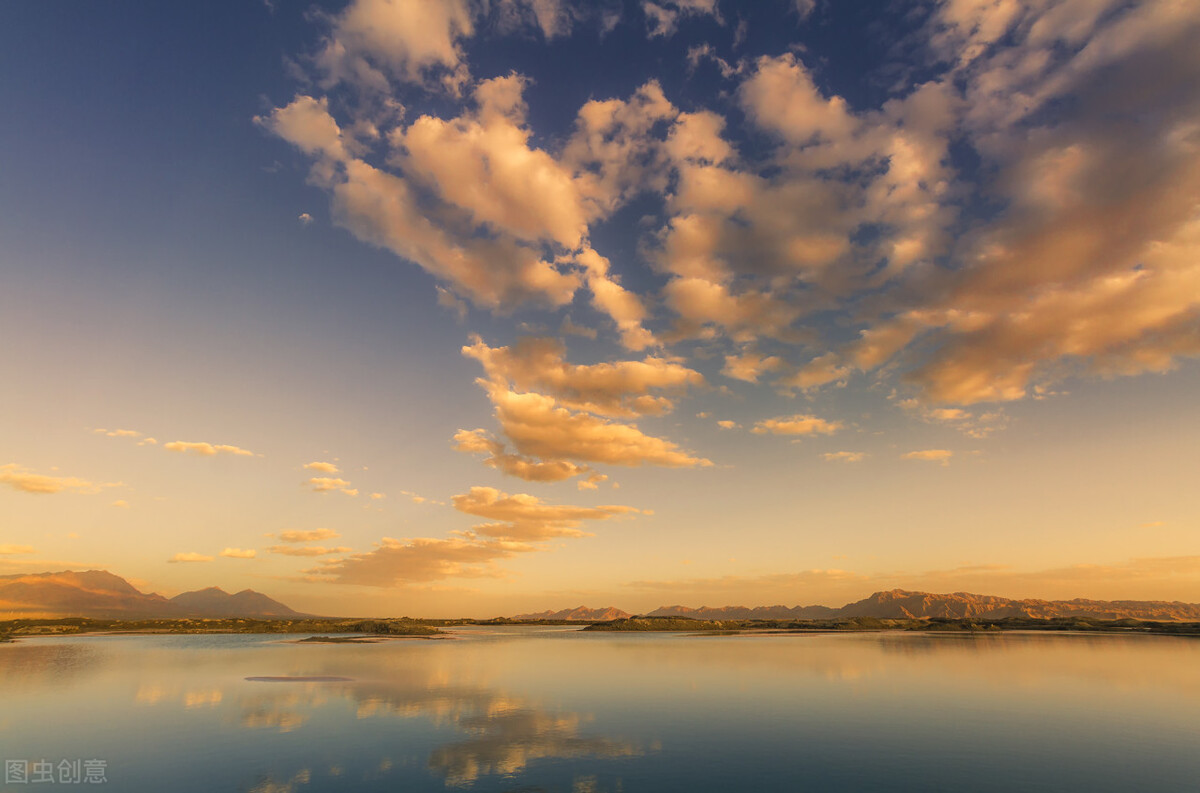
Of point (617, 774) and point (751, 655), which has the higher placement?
point (617, 774)

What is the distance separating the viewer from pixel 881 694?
47656 millimetres

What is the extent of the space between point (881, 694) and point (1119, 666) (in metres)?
45.2

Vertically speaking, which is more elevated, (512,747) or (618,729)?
(512,747)

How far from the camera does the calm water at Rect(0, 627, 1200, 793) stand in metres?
25.1

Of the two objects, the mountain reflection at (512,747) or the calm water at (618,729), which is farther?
the mountain reflection at (512,747)

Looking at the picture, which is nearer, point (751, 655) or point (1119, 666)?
point (1119, 666)

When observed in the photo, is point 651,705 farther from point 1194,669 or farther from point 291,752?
point 1194,669

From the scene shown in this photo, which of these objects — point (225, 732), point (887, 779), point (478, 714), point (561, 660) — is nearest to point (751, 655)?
point (561, 660)

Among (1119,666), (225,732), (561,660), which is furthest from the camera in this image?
(561,660)

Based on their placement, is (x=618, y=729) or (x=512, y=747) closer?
(x=512, y=747)

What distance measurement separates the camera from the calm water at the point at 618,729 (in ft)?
82.4

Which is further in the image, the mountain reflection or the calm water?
the mountain reflection

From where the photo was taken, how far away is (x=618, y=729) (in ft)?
113

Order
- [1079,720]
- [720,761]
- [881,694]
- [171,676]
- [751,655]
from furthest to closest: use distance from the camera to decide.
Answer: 1. [751,655]
2. [171,676]
3. [881,694]
4. [1079,720]
5. [720,761]
